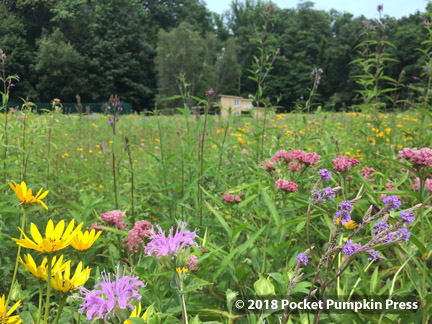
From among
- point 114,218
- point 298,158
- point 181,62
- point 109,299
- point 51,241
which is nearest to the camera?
point 109,299

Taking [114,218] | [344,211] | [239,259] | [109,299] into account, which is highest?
[344,211]

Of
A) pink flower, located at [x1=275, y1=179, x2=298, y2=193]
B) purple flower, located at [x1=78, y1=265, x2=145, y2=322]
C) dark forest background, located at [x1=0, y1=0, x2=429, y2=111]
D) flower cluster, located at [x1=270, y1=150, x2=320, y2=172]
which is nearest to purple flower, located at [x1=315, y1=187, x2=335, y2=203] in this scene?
purple flower, located at [x1=78, y1=265, x2=145, y2=322]

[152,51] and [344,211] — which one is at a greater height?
[152,51]

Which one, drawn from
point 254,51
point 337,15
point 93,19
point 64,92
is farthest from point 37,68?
point 337,15

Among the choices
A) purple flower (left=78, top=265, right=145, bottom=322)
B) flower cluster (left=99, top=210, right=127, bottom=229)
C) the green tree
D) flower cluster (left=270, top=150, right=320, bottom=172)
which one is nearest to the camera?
purple flower (left=78, top=265, right=145, bottom=322)

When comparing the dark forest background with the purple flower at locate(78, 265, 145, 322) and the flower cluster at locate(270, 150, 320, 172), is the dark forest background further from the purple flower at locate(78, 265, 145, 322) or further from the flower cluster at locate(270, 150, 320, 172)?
the purple flower at locate(78, 265, 145, 322)

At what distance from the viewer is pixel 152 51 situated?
40.6 meters

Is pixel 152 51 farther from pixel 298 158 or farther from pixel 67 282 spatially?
pixel 67 282

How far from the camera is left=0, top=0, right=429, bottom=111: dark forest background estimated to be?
32.5 m

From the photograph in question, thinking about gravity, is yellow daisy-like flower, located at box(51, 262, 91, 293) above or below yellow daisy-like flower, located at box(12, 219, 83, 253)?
below

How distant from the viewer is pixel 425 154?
124 cm

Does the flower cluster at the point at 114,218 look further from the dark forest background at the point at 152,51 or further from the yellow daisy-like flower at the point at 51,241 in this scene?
the dark forest background at the point at 152,51

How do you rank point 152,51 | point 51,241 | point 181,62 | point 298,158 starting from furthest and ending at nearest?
point 152,51 → point 181,62 → point 298,158 → point 51,241

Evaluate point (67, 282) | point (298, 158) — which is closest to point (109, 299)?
point (67, 282)
